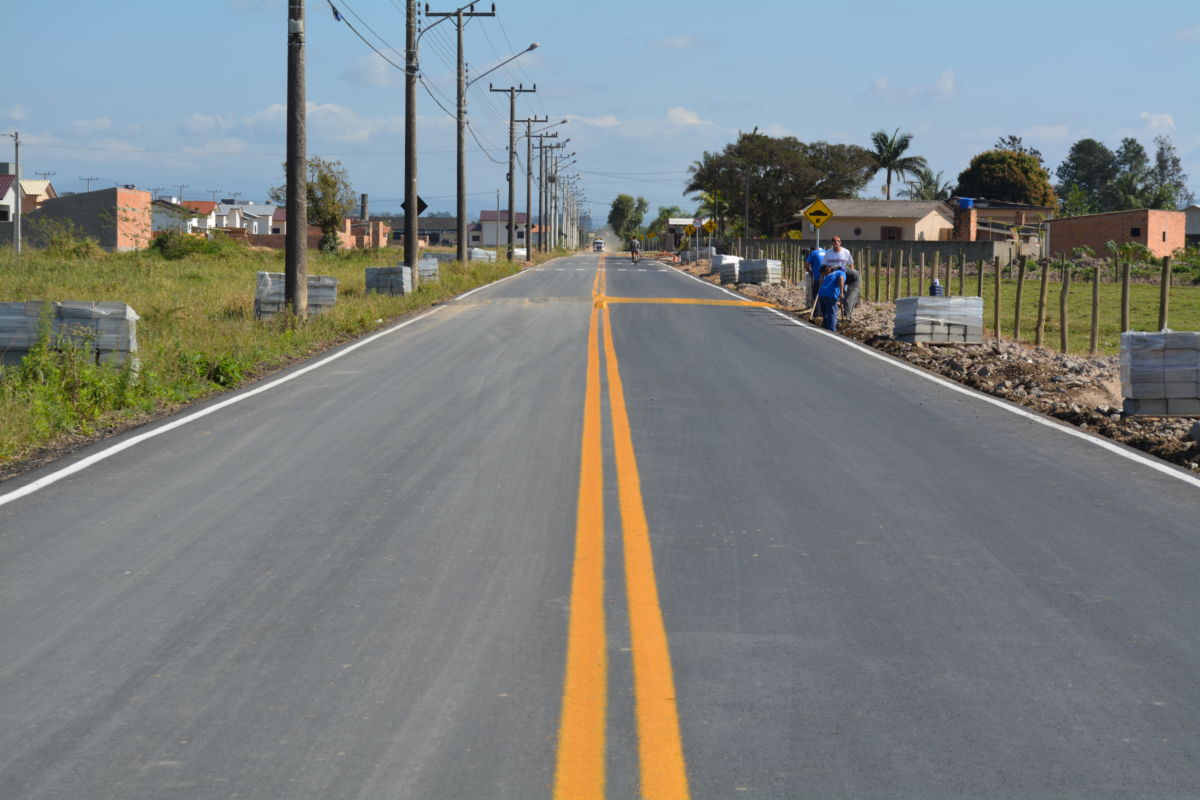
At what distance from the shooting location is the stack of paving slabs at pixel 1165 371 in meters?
11.8

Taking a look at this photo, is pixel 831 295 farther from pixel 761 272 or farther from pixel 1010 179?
pixel 1010 179

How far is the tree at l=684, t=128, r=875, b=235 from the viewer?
340 feet

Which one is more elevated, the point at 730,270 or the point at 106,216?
the point at 106,216

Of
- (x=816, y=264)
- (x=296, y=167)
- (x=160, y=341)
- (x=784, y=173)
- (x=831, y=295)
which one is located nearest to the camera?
(x=160, y=341)

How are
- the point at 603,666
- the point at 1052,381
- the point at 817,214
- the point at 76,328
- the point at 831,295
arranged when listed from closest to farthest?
the point at 603,666 → the point at 76,328 → the point at 1052,381 → the point at 831,295 → the point at 817,214

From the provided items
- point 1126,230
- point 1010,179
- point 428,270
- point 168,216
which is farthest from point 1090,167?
point 428,270

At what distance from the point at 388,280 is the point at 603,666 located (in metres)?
26.5

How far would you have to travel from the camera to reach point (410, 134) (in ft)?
110

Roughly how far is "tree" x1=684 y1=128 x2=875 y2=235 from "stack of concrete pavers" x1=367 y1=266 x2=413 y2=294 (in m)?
75.6

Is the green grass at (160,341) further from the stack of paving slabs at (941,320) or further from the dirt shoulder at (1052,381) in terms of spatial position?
the stack of paving slabs at (941,320)

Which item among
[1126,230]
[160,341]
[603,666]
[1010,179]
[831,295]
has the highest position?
[1010,179]

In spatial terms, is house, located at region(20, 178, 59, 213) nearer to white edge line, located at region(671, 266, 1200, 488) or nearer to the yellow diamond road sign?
the yellow diamond road sign

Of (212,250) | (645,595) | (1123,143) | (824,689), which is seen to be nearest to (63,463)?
(645,595)

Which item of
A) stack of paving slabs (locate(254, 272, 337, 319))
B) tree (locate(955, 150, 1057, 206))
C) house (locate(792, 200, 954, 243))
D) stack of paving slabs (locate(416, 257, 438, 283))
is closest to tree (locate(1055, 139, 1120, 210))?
tree (locate(955, 150, 1057, 206))
